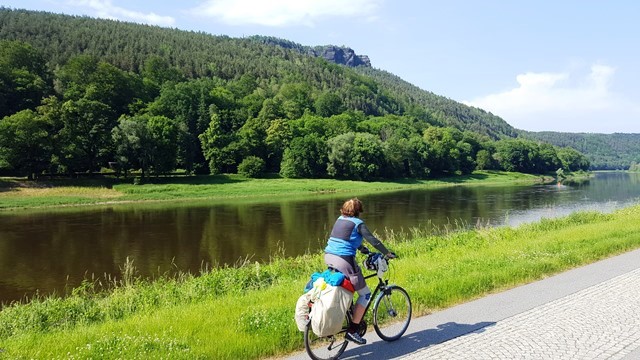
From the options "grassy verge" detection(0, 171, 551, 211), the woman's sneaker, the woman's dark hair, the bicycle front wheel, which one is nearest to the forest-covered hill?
"grassy verge" detection(0, 171, 551, 211)

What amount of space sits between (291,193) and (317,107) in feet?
268

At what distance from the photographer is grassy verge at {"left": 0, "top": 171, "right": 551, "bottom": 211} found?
177 ft

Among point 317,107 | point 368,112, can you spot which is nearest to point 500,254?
point 317,107

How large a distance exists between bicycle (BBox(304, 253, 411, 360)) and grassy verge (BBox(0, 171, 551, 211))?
2095 inches

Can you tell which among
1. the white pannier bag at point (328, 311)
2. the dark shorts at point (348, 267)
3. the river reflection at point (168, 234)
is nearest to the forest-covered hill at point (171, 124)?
the river reflection at point (168, 234)

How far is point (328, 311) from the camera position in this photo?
659cm

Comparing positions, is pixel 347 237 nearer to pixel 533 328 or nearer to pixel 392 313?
pixel 392 313

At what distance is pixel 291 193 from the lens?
7069 cm

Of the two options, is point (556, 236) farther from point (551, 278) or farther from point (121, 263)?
point (121, 263)

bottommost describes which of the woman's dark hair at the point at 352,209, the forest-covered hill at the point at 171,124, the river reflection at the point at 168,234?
the river reflection at the point at 168,234

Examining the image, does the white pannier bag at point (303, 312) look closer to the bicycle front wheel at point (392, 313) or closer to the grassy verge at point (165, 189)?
the bicycle front wheel at point (392, 313)

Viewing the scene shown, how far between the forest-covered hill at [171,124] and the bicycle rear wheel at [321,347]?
6414cm

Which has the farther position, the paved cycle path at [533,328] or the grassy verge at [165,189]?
the grassy verge at [165,189]

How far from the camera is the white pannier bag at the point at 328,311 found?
21.6 feet
